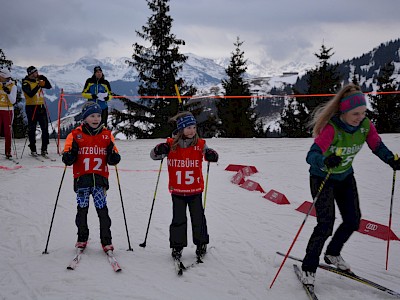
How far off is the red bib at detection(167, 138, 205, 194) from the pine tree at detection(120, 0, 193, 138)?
62.1 feet

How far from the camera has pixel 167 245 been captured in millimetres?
4977

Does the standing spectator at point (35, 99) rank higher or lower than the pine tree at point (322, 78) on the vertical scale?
lower

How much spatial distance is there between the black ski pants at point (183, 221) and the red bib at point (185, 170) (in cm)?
12

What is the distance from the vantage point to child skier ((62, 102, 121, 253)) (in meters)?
4.31

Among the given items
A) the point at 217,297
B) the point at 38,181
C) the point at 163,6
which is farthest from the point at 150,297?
the point at 163,6

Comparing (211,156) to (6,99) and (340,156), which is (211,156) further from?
(6,99)

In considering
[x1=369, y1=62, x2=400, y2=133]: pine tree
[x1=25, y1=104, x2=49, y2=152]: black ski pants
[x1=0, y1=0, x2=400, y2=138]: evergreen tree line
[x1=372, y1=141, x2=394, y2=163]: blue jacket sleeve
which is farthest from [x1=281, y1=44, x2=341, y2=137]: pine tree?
[x1=372, y1=141, x2=394, y2=163]: blue jacket sleeve

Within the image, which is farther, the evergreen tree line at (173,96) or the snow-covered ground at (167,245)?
the evergreen tree line at (173,96)

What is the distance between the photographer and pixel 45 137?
1054 centimetres

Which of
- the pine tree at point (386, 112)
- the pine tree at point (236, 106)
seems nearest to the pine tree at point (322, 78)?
the pine tree at point (386, 112)

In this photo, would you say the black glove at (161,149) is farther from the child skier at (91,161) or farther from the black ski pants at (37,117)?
the black ski pants at (37,117)

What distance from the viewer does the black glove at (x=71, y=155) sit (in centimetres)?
414

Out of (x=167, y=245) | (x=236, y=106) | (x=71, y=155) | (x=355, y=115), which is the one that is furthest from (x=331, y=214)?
(x=236, y=106)

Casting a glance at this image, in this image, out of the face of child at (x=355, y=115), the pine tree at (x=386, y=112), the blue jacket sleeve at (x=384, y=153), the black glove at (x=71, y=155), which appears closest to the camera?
the face of child at (x=355, y=115)
